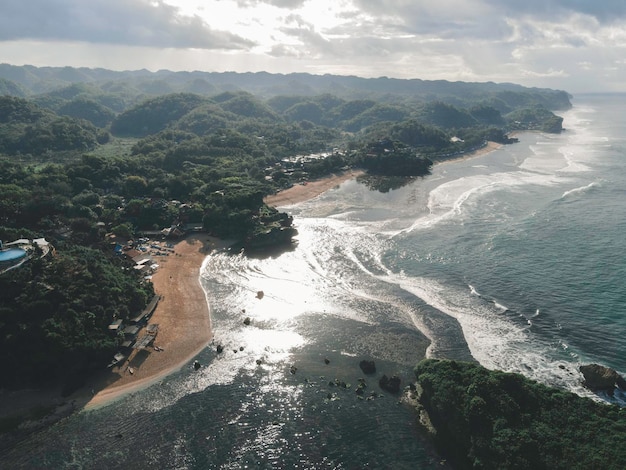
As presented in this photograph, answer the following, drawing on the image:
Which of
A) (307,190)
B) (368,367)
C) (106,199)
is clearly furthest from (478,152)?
(368,367)

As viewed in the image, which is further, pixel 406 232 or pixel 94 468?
pixel 406 232

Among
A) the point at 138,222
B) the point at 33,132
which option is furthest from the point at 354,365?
the point at 33,132

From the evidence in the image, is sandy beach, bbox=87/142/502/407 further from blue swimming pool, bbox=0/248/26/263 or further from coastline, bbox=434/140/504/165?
coastline, bbox=434/140/504/165

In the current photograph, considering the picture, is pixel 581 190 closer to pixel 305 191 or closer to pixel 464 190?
pixel 464 190

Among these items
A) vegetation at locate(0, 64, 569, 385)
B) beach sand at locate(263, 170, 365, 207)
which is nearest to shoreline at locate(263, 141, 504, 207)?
beach sand at locate(263, 170, 365, 207)

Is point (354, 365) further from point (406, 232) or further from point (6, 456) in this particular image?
point (406, 232)

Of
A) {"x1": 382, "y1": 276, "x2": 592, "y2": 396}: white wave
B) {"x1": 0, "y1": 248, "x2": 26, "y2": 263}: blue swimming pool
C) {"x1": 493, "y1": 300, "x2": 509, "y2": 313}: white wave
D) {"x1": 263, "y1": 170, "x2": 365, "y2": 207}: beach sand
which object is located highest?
{"x1": 0, "y1": 248, "x2": 26, "y2": 263}: blue swimming pool
